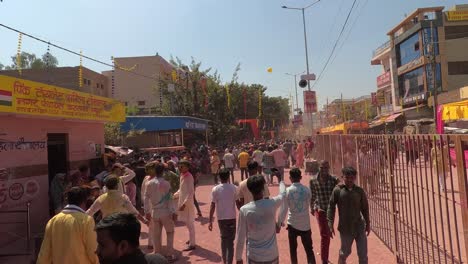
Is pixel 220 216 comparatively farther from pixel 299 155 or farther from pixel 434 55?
pixel 434 55

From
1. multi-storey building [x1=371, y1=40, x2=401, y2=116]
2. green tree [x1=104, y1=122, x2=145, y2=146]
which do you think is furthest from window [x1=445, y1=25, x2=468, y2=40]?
green tree [x1=104, y1=122, x2=145, y2=146]

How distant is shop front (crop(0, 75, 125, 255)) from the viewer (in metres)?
7.84

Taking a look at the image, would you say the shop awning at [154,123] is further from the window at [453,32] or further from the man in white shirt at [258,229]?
the window at [453,32]

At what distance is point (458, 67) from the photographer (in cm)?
3444

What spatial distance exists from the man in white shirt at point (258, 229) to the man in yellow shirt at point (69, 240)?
1.52 meters

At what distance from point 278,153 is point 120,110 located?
6286 millimetres

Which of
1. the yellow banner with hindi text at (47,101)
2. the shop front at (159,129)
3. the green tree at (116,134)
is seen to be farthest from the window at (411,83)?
the yellow banner with hindi text at (47,101)

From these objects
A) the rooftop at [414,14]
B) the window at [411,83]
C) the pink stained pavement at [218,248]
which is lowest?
the pink stained pavement at [218,248]

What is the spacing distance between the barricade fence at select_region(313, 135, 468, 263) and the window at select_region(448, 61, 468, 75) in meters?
31.2

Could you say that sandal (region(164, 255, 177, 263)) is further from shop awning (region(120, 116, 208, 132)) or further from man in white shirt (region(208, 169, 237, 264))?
shop awning (region(120, 116, 208, 132))

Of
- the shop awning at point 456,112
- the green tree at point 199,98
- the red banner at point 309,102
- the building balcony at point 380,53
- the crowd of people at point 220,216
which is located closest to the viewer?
the crowd of people at point 220,216

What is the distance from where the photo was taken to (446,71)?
3438 centimetres

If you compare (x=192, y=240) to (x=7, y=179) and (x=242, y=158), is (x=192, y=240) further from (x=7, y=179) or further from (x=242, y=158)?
(x=242, y=158)

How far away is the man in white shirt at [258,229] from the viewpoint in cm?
384
